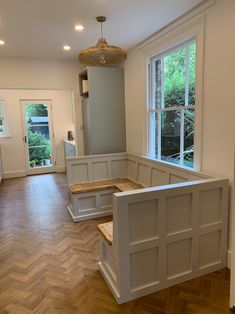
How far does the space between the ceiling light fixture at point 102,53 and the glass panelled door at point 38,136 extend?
4234mm

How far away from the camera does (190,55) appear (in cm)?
292

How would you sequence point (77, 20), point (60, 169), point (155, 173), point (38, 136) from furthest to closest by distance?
point (60, 169)
point (38, 136)
point (155, 173)
point (77, 20)

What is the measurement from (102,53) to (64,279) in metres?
2.41

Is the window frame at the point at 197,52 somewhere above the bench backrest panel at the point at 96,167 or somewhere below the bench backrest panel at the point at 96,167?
above

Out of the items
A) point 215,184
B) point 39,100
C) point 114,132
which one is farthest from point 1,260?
point 39,100

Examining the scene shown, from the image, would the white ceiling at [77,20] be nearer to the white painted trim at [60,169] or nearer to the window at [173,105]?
the window at [173,105]

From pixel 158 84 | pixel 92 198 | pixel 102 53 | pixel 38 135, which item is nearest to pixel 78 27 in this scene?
pixel 102 53

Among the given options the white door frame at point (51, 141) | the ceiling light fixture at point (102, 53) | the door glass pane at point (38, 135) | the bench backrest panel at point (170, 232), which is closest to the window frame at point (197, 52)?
the bench backrest panel at point (170, 232)

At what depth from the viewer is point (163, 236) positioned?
6.63 ft

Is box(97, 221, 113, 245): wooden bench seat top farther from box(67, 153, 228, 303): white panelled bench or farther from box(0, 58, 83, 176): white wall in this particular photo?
box(0, 58, 83, 176): white wall

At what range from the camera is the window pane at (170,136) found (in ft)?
10.9

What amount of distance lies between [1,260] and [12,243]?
1.22 feet

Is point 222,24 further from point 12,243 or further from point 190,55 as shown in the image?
point 12,243

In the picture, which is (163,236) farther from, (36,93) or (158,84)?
(36,93)
